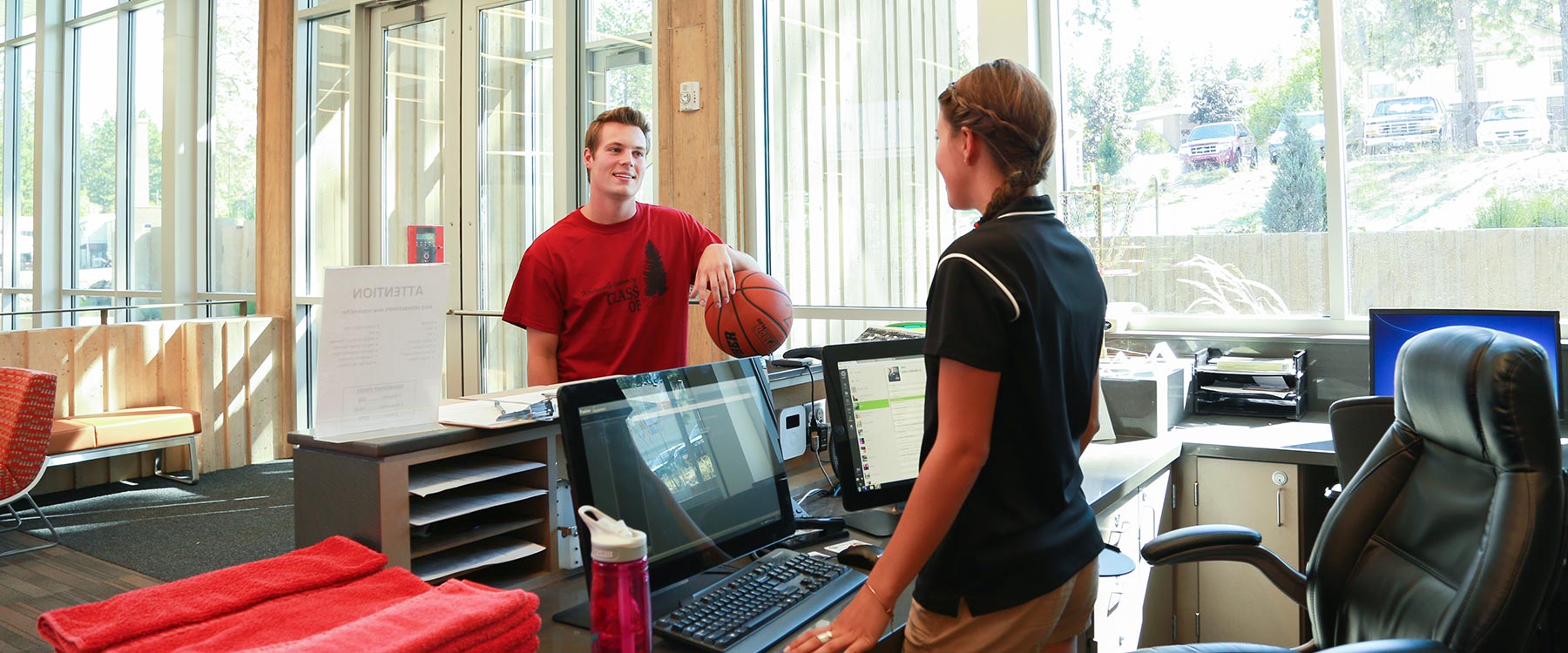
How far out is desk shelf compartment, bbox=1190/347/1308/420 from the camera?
12.1 ft

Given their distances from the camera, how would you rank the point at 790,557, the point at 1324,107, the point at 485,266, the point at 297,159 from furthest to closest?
the point at 297,159 → the point at 485,266 → the point at 1324,107 → the point at 790,557

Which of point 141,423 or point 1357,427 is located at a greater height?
point 1357,427

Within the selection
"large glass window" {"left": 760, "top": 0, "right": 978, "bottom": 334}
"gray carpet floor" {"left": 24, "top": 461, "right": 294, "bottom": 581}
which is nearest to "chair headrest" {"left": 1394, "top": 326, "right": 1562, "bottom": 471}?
"large glass window" {"left": 760, "top": 0, "right": 978, "bottom": 334}

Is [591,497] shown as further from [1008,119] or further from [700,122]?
[700,122]

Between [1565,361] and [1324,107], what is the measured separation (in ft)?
3.96

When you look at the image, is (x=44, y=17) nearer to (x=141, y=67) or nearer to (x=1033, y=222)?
(x=141, y=67)

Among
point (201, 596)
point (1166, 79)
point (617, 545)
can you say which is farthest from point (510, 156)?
point (617, 545)

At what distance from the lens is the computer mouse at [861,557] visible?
191cm

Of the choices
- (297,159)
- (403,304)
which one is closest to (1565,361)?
(403,304)

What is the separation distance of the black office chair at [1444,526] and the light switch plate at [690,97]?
11.6ft

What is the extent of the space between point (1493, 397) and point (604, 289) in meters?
1.99

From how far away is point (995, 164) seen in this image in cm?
156

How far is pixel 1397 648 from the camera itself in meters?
1.62

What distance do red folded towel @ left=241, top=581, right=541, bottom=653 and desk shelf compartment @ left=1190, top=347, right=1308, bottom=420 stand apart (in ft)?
9.99
